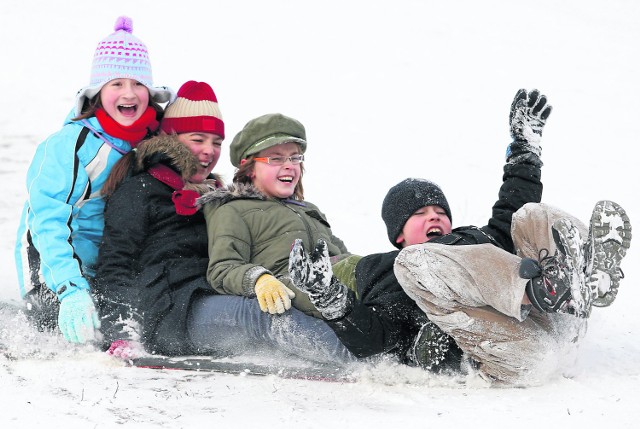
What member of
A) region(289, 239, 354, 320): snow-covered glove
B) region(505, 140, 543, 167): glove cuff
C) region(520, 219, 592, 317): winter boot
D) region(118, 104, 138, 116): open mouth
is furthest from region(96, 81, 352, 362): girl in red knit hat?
region(505, 140, 543, 167): glove cuff

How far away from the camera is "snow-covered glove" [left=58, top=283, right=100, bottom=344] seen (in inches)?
151

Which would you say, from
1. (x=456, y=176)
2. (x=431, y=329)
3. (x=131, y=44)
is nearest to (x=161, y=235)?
(x=131, y=44)

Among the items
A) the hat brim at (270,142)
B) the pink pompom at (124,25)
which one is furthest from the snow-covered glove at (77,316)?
the pink pompom at (124,25)

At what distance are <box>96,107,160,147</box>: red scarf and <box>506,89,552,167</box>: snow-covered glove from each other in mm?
1918

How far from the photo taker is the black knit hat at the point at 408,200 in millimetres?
3756

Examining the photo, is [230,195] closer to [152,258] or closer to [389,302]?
[152,258]

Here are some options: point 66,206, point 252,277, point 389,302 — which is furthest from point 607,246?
point 66,206

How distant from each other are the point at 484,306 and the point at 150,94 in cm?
230

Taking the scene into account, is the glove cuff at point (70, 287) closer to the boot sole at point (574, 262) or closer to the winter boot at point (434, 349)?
the winter boot at point (434, 349)

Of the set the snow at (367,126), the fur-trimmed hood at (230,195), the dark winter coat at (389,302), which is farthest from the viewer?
the fur-trimmed hood at (230,195)

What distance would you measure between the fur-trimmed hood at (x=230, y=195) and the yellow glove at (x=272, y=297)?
630 millimetres

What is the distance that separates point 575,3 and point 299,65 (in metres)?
4.90

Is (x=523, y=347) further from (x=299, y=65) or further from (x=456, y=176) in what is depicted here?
(x=299, y=65)

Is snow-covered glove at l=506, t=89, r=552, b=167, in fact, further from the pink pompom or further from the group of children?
the pink pompom
